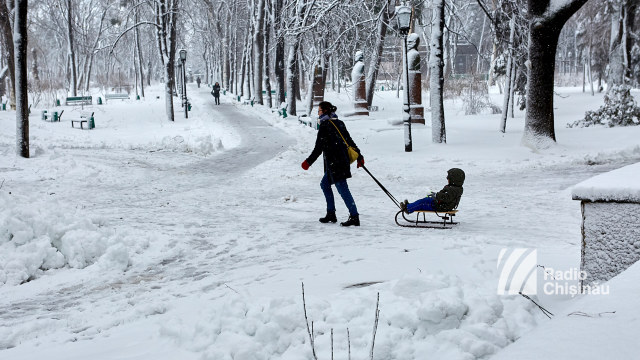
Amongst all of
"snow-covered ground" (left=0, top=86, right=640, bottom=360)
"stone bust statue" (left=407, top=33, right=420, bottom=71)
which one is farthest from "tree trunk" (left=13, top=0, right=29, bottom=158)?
"stone bust statue" (left=407, top=33, right=420, bottom=71)

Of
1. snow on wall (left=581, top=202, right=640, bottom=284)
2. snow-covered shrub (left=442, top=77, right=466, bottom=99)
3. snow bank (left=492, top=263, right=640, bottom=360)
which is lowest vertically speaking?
snow bank (left=492, top=263, right=640, bottom=360)

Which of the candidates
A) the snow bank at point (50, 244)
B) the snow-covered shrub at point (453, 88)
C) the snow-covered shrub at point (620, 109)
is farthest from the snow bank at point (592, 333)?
the snow-covered shrub at point (453, 88)

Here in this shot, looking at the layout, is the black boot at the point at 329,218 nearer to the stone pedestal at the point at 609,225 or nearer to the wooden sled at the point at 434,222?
the wooden sled at the point at 434,222

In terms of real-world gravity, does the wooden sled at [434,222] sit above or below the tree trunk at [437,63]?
below

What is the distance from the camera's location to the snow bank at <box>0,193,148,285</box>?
19.5 feet

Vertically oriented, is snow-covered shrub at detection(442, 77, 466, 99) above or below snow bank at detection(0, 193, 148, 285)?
above

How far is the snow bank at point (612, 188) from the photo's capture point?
371 centimetres

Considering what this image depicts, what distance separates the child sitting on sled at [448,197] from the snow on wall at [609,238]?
356 centimetres

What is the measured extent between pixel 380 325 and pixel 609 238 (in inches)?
68.6

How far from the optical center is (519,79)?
32562 mm

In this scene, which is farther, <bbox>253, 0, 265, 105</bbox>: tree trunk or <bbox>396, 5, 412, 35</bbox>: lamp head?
<bbox>253, 0, 265, 105</bbox>: tree trunk

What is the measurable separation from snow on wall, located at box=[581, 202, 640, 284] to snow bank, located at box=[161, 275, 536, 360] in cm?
58

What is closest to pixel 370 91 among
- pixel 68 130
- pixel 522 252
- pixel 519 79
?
pixel 519 79

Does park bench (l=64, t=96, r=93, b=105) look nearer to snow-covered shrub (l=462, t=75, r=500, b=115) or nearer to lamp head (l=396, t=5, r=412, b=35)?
snow-covered shrub (l=462, t=75, r=500, b=115)
